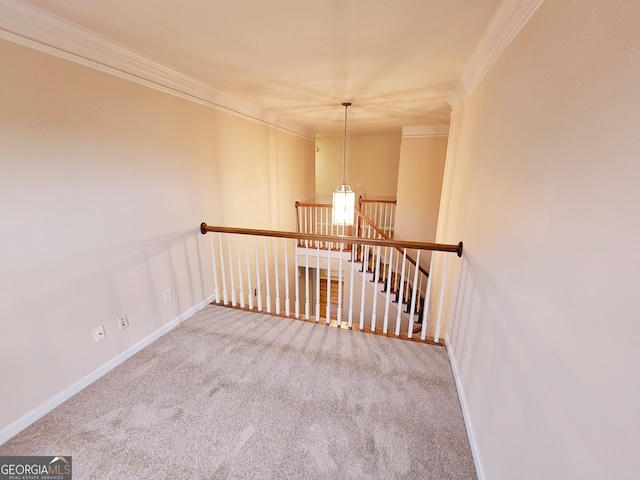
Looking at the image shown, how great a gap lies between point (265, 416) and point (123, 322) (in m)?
1.40

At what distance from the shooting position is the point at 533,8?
108 cm

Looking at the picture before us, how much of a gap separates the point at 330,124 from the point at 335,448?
4.47 metres

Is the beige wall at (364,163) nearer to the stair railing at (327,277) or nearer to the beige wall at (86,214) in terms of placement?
the stair railing at (327,277)

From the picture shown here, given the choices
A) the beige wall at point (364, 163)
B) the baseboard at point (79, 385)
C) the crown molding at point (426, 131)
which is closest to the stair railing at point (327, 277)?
the baseboard at point (79, 385)

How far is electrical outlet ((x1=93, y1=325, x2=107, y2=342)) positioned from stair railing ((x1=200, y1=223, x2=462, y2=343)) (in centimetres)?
112

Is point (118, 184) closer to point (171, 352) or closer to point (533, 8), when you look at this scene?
point (171, 352)

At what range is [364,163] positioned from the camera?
6.03m

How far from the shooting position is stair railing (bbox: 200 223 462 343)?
2.30 m

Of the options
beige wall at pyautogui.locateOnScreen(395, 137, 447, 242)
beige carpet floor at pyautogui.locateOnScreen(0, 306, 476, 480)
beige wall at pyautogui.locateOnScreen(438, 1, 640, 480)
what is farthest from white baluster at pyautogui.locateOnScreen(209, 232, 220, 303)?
beige wall at pyautogui.locateOnScreen(395, 137, 447, 242)

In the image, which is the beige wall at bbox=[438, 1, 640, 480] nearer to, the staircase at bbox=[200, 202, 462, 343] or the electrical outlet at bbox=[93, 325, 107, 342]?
the staircase at bbox=[200, 202, 462, 343]

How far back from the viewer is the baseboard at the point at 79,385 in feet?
4.84

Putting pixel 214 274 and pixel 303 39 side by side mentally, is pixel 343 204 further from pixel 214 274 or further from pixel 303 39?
pixel 303 39

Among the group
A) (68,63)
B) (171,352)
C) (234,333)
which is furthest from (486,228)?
(68,63)

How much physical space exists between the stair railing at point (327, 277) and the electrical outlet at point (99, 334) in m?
1.12
